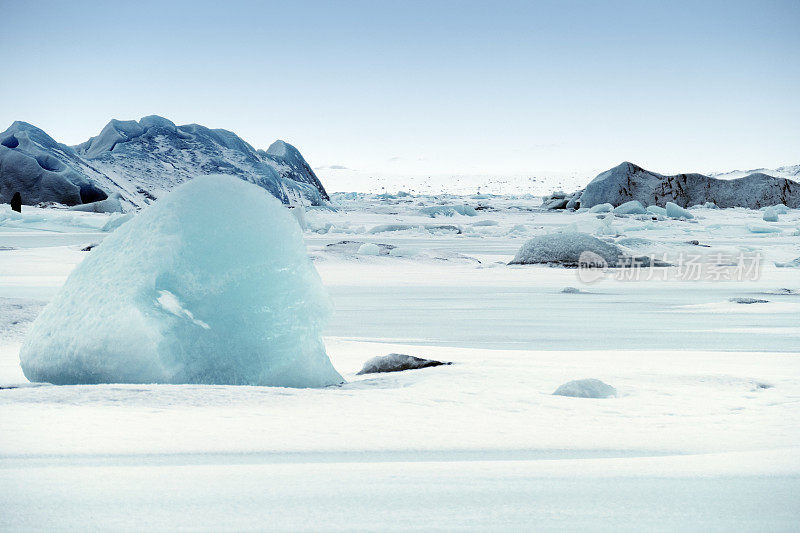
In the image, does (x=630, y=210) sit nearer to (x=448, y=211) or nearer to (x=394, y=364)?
(x=448, y=211)

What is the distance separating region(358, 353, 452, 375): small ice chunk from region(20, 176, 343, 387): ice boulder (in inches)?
11.2

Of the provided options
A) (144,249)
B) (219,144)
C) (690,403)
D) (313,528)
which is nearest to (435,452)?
(313,528)

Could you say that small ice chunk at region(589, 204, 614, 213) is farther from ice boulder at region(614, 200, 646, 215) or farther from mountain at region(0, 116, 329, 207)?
mountain at region(0, 116, 329, 207)

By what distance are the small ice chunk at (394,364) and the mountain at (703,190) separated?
20.1 metres

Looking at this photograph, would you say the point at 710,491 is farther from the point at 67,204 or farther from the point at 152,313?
the point at 67,204

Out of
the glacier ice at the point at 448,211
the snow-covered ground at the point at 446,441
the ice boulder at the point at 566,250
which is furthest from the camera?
the glacier ice at the point at 448,211

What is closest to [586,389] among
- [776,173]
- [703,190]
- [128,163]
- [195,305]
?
[195,305]

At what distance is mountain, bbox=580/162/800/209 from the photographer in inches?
849

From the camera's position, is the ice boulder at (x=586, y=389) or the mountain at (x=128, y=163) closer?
the ice boulder at (x=586, y=389)

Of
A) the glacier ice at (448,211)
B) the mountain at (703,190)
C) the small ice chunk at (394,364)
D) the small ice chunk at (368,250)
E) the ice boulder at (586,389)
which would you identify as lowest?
the small ice chunk at (368,250)

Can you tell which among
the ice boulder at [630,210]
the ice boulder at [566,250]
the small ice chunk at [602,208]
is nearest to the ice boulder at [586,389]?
the ice boulder at [566,250]

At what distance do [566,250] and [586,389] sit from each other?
6.21 m

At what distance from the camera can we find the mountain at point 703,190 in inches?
849

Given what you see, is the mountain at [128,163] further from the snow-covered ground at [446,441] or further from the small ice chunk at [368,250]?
the snow-covered ground at [446,441]
